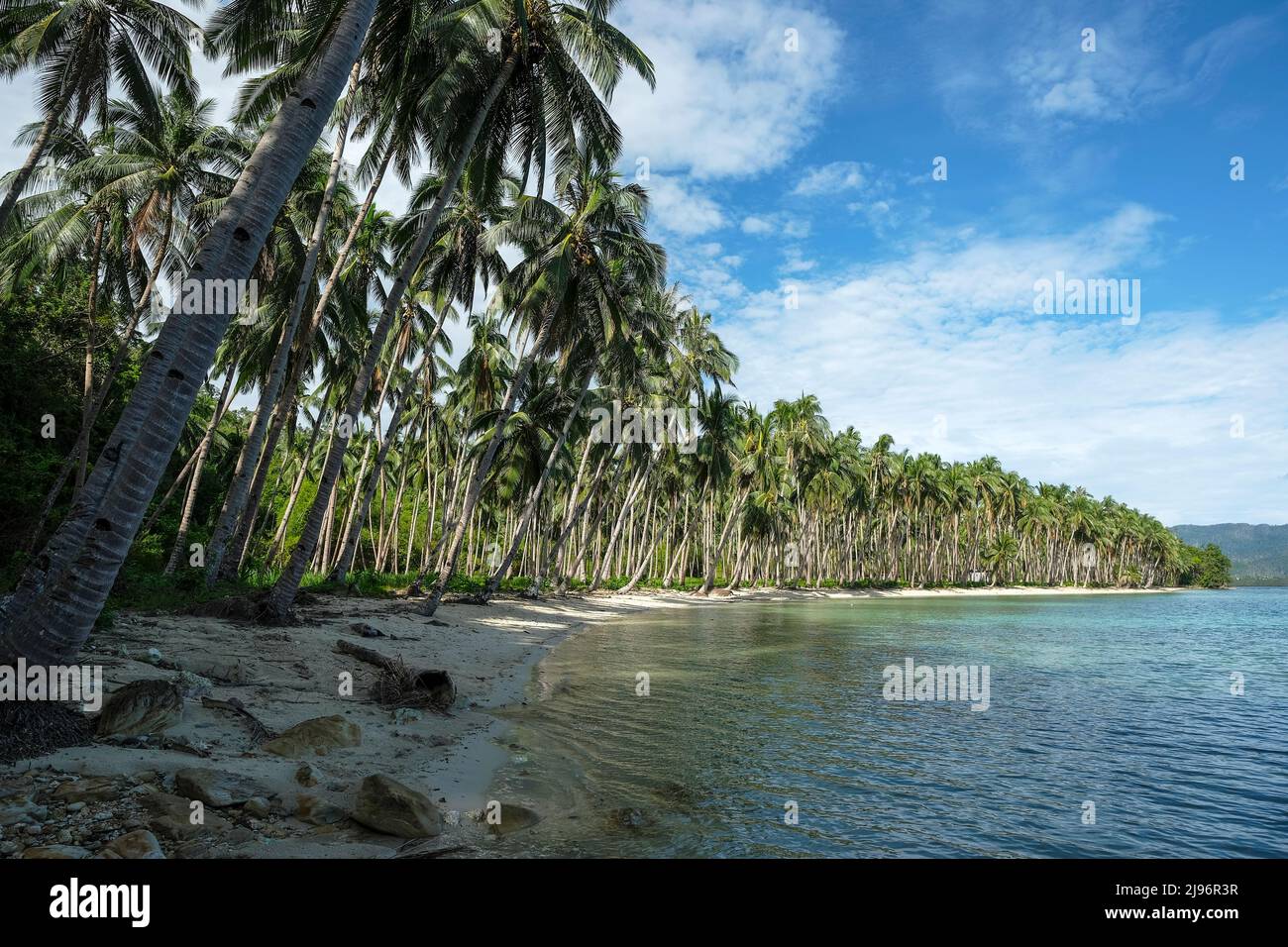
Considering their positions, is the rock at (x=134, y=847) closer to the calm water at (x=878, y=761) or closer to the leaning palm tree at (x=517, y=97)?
the calm water at (x=878, y=761)

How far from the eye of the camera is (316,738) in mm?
7250

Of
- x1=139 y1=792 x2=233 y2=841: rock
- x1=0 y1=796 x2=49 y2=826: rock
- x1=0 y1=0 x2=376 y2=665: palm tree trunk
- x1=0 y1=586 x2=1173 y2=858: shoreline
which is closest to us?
x1=0 y1=796 x2=49 y2=826: rock

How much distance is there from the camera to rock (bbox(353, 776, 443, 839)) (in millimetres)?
5633

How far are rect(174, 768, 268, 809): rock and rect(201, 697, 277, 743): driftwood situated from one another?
126cm

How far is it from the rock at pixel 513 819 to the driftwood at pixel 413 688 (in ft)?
13.2

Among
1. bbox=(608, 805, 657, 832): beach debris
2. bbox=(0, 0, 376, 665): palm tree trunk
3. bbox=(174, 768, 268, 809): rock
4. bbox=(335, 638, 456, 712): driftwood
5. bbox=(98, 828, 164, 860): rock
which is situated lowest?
bbox=(608, 805, 657, 832): beach debris

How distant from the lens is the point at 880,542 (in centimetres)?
9450

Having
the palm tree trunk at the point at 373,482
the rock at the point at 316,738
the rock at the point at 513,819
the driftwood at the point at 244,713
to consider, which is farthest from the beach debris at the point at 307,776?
the palm tree trunk at the point at 373,482

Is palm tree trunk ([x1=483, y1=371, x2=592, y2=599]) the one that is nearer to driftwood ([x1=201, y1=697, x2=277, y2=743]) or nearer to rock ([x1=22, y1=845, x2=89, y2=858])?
driftwood ([x1=201, y1=697, x2=277, y2=743])

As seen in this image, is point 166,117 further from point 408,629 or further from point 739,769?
point 739,769

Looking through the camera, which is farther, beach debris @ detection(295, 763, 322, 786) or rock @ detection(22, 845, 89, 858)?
beach debris @ detection(295, 763, 322, 786)

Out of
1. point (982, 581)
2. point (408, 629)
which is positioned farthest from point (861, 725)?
point (982, 581)

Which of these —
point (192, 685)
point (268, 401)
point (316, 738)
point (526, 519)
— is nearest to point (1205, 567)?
point (526, 519)

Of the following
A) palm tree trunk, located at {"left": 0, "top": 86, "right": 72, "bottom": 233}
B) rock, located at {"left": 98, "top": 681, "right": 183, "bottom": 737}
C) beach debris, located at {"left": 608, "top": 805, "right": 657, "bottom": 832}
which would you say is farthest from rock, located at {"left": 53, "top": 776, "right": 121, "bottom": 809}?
palm tree trunk, located at {"left": 0, "top": 86, "right": 72, "bottom": 233}
